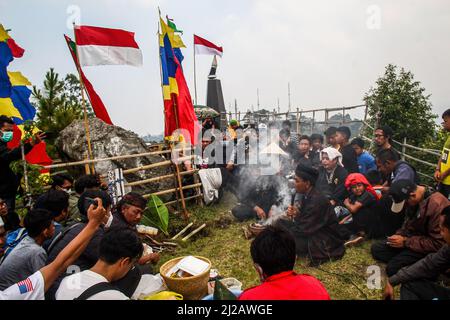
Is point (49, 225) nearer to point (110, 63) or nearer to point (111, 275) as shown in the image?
point (111, 275)

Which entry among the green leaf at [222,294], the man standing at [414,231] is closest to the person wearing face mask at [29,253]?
the green leaf at [222,294]

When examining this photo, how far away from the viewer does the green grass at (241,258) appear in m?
3.89

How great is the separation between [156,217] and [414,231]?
469cm

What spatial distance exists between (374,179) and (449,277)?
2.94 m

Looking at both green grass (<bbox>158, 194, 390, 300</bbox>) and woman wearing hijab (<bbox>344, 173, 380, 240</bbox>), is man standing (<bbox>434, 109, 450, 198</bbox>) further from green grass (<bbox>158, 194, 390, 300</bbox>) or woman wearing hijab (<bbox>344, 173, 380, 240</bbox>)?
green grass (<bbox>158, 194, 390, 300</bbox>)

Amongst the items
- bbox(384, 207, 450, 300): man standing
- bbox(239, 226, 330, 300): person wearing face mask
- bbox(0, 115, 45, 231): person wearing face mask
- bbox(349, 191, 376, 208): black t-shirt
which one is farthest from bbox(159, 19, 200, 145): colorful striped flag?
bbox(384, 207, 450, 300): man standing

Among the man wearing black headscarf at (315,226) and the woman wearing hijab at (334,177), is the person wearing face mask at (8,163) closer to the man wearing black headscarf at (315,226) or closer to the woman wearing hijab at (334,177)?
the man wearing black headscarf at (315,226)

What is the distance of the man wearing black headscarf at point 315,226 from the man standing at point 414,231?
680 mm

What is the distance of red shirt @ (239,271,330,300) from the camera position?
1903 mm

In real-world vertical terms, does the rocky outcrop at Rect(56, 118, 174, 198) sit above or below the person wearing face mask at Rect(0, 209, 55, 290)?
above

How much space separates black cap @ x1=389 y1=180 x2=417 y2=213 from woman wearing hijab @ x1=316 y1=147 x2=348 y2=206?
1056mm

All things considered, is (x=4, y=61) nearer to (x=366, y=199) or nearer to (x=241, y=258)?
(x=241, y=258)

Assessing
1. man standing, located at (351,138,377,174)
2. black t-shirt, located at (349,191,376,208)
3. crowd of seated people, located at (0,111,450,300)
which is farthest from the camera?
man standing, located at (351,138,377,174)

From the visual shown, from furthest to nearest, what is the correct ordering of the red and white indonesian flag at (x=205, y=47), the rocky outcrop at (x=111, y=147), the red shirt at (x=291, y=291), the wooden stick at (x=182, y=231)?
1. the red and white indonesian flag at (x=205, y=47)
2. the rocky outcrop at (x=111, y=147)
3. the wooden stick at (x=182, y=231)
4. the red shirt at (x=291, y=291)
